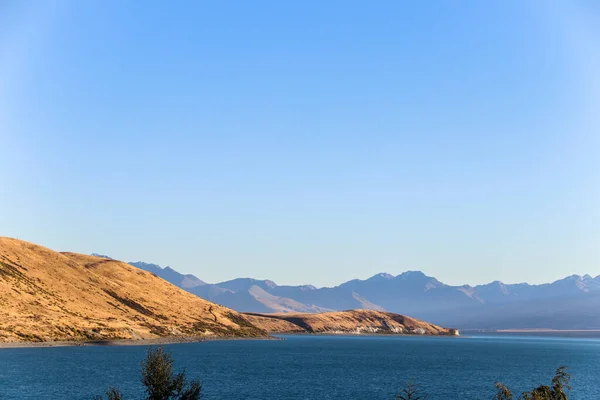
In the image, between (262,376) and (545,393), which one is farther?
(262,376)

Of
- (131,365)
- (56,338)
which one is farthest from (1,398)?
Result: (56,338)

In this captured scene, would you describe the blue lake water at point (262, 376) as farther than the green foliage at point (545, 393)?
Yes

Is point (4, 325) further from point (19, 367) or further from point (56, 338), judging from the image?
point (19, 367)

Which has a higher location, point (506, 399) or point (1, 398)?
point (506, 399)

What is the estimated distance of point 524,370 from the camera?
18988 cm

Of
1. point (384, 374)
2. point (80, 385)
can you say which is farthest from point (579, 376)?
point (80, 385)

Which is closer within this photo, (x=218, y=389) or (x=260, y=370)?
(x=218, y=389)

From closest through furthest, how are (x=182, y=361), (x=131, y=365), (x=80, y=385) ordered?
1. (x=80, y=385)
2. (x=131, y=365)
3. (x=182, y=361)

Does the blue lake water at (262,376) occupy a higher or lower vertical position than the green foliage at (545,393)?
lower

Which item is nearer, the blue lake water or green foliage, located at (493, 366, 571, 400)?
green foliage, located at (493, 366, 571, 400)

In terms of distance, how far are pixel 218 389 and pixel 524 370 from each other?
10772 centimetres

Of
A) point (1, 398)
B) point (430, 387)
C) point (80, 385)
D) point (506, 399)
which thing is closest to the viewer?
point (506, 399)

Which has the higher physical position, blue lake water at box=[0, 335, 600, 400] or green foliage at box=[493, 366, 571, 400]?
green foliage at box=[493, 366, 571, 400]

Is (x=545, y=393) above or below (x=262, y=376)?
above
